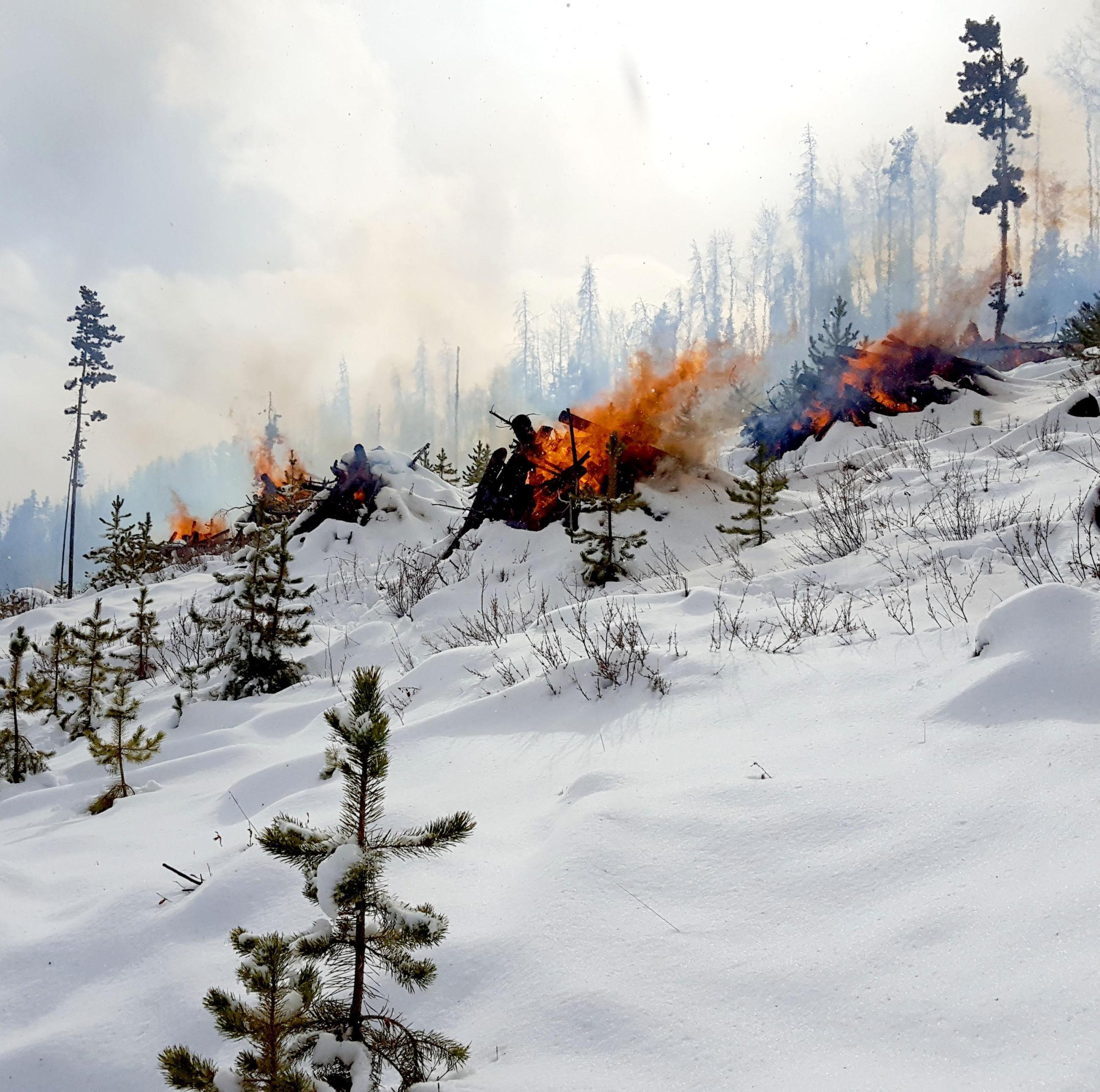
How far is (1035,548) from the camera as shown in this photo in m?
4.89

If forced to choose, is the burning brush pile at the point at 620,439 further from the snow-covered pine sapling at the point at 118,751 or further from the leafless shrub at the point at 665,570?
the snow-covered pine sapling at the point at 118,751

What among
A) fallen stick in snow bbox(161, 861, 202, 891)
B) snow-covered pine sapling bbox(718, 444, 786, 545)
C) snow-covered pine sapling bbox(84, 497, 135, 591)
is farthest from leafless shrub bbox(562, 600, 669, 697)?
snow-covered pine sapling bbox(84, 497, 135, 591)

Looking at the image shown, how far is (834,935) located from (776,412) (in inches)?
727

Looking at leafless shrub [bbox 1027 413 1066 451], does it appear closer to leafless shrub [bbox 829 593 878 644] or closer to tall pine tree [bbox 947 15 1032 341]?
leafless shrub [bbox 829 593 878 644]

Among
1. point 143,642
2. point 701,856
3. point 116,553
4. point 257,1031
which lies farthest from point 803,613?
point 116,553

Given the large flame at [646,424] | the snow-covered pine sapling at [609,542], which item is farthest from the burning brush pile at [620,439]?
the snow-covered pine sapling at [609,542]

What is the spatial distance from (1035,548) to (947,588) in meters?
1.02

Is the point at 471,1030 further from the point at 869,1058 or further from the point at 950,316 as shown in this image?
the point at 950,316

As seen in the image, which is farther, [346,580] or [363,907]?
[346,580]

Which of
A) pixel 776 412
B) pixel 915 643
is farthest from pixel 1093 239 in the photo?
pixel 915 643

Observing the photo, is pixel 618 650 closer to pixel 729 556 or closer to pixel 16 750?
pixel 729 556

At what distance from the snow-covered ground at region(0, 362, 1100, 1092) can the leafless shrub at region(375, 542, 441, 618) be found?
347cm

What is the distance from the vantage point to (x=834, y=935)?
182 cm

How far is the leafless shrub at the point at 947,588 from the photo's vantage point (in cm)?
395
